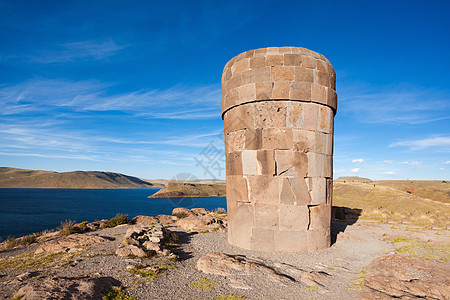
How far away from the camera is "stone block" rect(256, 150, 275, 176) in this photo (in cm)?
770

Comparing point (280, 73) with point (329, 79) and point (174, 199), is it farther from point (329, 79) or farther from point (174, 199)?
point (174, 199)

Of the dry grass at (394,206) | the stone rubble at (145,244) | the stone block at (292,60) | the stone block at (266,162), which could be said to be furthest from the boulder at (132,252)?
the dry grass at (394,206)

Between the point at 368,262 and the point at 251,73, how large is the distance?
265 inches

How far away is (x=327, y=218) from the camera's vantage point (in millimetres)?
8250

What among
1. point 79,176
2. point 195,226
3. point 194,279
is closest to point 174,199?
point 195,226

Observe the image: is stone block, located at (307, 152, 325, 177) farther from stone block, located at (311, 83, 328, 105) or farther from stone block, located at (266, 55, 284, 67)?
stone block, located at (266, 55, 284, 67)

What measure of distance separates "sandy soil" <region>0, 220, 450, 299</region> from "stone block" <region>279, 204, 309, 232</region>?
0.79 m

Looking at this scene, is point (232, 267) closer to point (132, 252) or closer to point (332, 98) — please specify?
point (132, 252)

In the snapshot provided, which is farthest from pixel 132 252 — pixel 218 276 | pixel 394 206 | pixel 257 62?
pixel 394 206

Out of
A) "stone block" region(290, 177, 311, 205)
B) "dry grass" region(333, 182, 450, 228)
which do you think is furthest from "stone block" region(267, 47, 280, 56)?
"dry grass" region(333, 182, 450, 228)

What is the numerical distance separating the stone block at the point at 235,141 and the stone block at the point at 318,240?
11.7 feet

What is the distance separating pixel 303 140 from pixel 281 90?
178cm

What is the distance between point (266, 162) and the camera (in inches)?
305

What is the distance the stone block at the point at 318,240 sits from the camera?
7.75 metres
